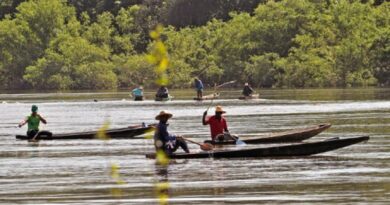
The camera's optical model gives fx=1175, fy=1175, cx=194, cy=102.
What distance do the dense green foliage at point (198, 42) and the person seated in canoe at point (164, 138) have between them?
68138 millimetres

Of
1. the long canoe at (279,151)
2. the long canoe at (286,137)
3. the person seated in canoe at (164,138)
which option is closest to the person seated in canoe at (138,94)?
the long canoe at (286,137)

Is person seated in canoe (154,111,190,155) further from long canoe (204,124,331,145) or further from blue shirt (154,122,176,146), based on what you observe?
long canoe (204,124,331,145)

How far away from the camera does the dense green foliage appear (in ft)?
310

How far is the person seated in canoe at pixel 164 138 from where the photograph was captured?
24.3m

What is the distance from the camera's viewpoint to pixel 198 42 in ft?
356

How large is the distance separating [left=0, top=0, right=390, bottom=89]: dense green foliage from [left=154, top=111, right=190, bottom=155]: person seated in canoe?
6814cm

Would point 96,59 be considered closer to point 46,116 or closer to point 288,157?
point 46,116

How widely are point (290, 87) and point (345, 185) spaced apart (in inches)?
2966

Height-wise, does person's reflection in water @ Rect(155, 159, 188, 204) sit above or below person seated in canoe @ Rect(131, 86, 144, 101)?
below

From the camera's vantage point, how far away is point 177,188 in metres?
20.2

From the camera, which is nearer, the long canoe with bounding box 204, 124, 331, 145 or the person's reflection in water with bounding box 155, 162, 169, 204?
the person's reflection in water with bounding box 155, 162, 169, 204

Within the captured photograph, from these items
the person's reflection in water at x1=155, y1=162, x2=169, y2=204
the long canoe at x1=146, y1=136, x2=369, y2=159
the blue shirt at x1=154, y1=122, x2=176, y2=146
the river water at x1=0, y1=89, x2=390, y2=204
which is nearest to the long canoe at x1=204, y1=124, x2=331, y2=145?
the river water at x1=0, y1=89, x2=390, y2=204

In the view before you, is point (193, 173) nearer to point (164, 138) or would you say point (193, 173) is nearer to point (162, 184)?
point (164, 138)

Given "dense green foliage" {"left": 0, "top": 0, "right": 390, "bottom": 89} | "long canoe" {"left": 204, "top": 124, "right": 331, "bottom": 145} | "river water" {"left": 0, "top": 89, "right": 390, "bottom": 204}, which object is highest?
"dense green foliage" {"left": 0, "top": 0, "right": 390, "bottom": 89}
